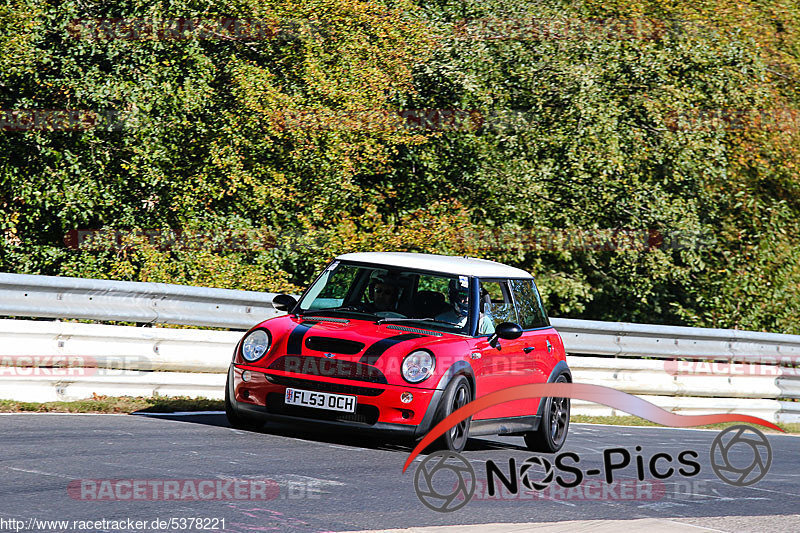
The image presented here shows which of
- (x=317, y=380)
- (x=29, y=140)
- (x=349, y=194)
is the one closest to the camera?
(x=317, y=380)

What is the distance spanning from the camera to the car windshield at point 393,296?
8578 mm

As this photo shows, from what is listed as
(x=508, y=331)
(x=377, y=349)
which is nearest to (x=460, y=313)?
(x=508, y=331)

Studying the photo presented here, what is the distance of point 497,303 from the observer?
9.23m

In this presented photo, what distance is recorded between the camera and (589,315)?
22.9 meters

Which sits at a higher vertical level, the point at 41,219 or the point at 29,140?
the point at 29,140

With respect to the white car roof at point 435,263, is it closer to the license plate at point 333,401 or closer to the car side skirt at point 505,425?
the car side skirt at point 505,425

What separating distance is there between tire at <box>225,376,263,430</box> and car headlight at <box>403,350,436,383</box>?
56.6 inches

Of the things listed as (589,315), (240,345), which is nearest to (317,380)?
(240,345)

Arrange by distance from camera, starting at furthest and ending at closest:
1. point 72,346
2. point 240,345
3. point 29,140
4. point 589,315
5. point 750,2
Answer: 1. point 750,2
2. point 589,315
3. point 29,140
4. point 72,346
5. point 240,345

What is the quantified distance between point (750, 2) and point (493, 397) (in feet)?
65.5

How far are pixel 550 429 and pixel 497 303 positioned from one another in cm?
127

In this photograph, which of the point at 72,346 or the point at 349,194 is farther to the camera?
the point at 349,194

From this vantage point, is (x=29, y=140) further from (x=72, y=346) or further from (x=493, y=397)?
(x=493, y=397)

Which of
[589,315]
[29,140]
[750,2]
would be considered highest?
[750,2]
